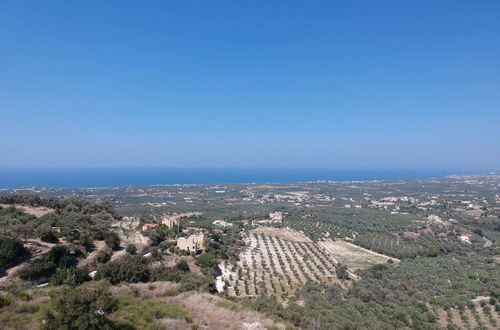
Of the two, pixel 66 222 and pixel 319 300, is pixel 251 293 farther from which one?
pixel 66 222

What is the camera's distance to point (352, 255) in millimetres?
35125

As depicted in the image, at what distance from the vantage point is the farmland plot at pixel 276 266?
20875 mm

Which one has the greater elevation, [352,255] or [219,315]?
Answer: [219,315]

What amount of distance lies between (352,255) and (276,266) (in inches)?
498

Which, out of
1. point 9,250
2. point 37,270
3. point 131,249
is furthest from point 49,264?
point 131,249

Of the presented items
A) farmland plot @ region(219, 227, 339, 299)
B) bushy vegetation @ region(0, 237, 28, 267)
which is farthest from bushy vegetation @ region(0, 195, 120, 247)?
farmland plot @ region(219, 227, 339, 299)

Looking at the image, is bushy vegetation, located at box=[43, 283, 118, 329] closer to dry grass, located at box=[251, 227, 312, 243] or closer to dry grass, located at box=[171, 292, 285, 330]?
dry grass, located at box=[171, 292, 285, 330]

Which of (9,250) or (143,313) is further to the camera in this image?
(9,250)

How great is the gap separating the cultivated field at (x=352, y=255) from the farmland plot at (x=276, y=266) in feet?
4.81

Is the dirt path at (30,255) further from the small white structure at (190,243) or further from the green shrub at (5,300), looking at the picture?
the small white structure at (190,243)

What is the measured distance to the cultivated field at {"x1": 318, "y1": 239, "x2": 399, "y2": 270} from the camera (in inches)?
1250

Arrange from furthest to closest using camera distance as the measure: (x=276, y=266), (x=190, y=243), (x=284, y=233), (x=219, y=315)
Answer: (x=284, y=233), (x=276, y=266), (x=190, y=243), (x=219, y=315)

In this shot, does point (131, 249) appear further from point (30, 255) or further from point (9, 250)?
point (9, 250)

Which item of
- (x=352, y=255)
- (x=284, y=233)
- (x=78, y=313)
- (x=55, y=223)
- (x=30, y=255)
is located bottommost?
(x=352, y=255)
